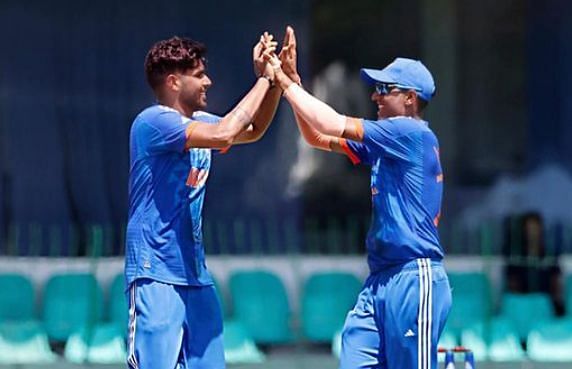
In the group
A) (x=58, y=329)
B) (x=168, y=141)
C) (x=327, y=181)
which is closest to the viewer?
(x=168, y=141)

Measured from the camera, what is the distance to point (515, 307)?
448 inches

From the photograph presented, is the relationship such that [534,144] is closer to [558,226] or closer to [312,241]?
[558,226]

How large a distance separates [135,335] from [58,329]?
172 inches

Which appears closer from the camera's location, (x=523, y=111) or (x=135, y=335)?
(x=135, y=335)

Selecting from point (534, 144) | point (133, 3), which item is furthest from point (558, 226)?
point (133, 3)

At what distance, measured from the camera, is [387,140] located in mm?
6902

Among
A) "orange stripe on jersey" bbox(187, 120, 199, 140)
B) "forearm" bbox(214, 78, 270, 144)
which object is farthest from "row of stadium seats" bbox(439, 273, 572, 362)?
"orange stripe on jersey" bbox(187, 120, 199, 140)

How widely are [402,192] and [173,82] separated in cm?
112

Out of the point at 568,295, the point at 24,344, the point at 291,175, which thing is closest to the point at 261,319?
the point at 291,175

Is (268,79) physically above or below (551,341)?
above

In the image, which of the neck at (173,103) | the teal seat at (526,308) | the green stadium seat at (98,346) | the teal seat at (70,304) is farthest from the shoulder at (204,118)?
the teal seat at (526,308)

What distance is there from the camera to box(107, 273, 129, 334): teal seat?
35.6ft

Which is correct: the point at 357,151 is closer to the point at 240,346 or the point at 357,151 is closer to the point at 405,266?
the point at 405,266

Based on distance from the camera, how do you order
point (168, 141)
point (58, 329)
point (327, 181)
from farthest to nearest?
point (327, 181) → point (58, 329) → point (168, 141)
